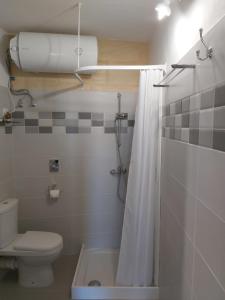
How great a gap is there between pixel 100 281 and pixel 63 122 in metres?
1.67

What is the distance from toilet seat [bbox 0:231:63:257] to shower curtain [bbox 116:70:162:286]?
649mm

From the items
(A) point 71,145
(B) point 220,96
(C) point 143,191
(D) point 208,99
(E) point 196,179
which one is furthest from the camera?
(A) point 71,145

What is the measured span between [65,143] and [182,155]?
1567 mm

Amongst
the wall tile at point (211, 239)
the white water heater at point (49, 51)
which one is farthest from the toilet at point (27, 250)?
the wall tile at point (211, 239)

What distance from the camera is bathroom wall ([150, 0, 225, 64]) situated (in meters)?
1.11

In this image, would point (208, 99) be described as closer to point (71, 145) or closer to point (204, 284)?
point (204, 284)

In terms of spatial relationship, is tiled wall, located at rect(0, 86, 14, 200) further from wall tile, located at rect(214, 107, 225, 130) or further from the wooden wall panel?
wall tile, located at rect(214, 107, 225, 130)

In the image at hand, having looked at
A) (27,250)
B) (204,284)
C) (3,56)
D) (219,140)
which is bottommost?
(27,250)

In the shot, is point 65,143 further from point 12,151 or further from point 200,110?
point 200,110

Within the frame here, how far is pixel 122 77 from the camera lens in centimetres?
268

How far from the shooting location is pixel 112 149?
2.73 meters

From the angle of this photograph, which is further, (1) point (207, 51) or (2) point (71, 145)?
(2) point (71, 145)

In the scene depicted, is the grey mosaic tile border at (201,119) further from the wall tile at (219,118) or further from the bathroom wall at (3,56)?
the bathroom wall at (3,56)

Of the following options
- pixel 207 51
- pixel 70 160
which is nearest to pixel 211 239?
pixel 207 51
